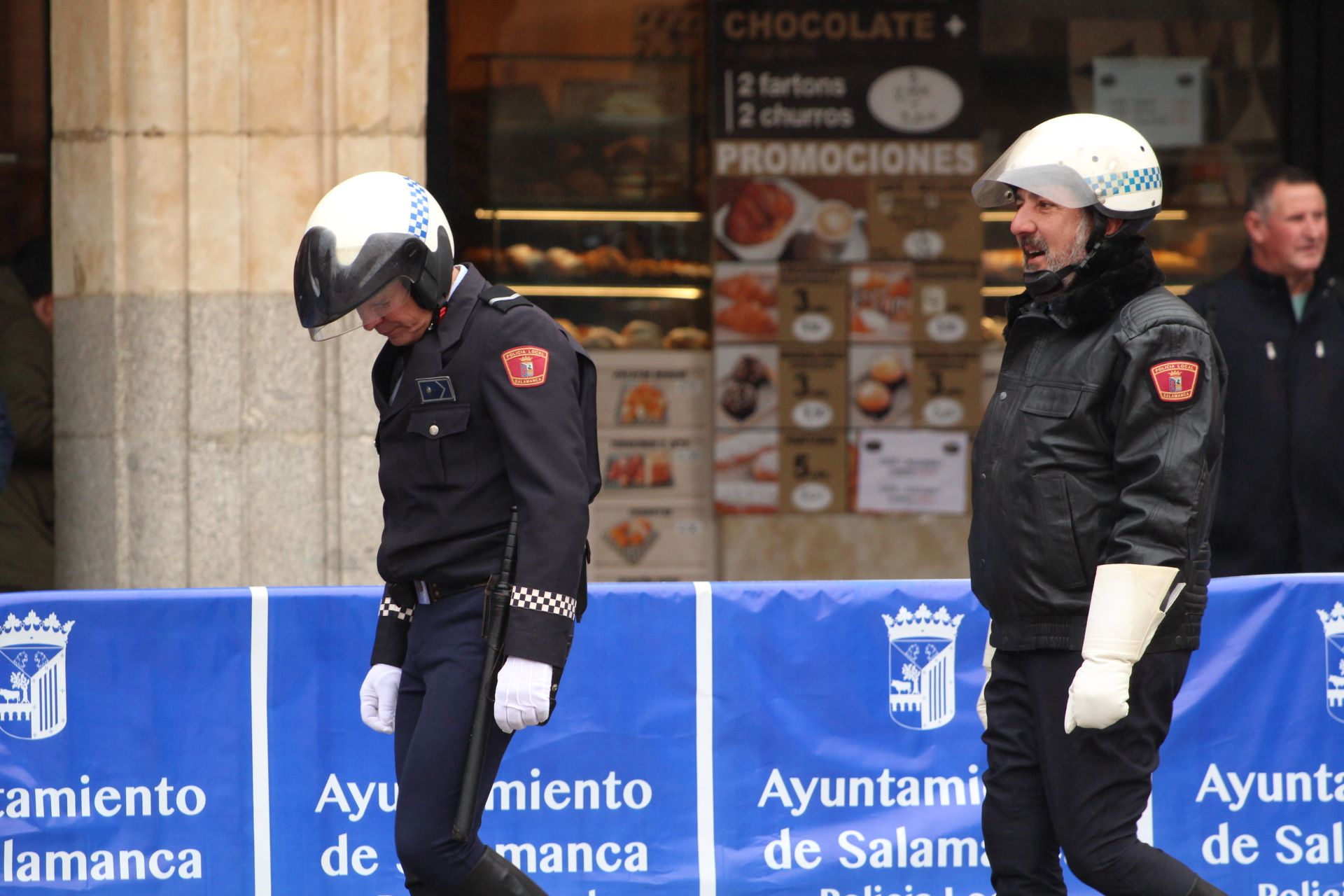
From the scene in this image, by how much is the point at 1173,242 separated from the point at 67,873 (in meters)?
6.05

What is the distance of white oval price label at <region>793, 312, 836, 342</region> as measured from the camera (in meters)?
8.28

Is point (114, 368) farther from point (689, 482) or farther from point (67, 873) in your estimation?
point (689, 482)

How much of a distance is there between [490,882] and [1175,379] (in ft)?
5.45

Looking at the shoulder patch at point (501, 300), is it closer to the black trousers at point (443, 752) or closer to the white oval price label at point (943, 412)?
the black trousers at point (443, 752)

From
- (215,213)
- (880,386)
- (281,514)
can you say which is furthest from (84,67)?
(880,386)

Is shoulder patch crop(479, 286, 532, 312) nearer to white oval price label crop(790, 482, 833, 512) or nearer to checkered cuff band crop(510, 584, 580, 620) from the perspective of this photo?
checkered cuff band crop(510, 584, 580, 620)

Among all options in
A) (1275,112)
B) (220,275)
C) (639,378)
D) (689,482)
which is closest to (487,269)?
(639,378)

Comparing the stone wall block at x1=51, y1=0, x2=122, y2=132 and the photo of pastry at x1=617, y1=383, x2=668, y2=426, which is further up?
the stone wall block at x1=51, y1=0, x2=122, y2=132

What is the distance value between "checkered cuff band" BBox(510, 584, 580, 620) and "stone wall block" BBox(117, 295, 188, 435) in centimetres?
280

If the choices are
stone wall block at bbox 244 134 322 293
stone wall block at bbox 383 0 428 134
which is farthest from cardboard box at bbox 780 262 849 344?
stone wall block at bbox 244 134 322 293

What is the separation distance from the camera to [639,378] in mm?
8266

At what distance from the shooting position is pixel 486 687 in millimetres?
3342

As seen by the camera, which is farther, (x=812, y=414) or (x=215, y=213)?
(x=812, y=414)

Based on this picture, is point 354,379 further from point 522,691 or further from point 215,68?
point 522,691
